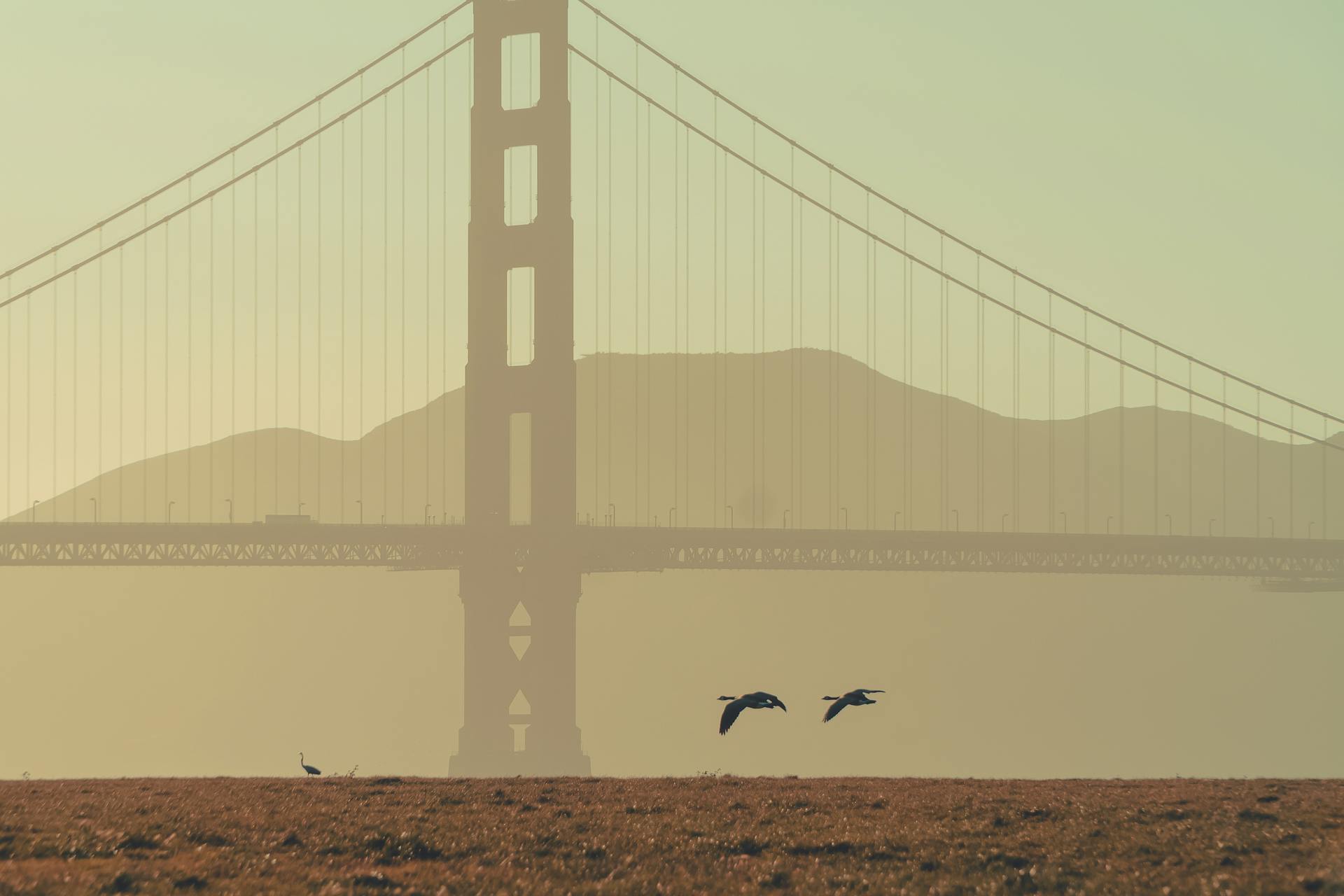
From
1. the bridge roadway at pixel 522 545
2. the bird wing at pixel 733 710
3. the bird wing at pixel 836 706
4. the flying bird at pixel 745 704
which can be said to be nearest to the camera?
the flying bird at pixel 745 704

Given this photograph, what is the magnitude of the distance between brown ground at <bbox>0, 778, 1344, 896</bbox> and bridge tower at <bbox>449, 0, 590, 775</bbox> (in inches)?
1944

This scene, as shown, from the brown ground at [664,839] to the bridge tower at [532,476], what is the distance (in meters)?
49.4

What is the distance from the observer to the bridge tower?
7619 centimetres

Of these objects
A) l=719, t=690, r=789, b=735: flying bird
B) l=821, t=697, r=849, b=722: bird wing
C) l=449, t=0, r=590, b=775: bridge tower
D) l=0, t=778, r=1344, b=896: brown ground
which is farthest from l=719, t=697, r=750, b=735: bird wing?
l=449, t=0, r=590, b=775: bridge tower

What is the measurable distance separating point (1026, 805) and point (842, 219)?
84648mm

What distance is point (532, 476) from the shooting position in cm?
7531

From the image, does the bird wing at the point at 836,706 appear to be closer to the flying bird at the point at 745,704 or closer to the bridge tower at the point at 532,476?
the flying bird at the point at 745,704

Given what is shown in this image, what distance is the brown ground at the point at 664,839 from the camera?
708 inches

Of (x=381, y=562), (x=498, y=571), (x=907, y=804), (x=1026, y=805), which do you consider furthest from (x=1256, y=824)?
(x=381, y=562)

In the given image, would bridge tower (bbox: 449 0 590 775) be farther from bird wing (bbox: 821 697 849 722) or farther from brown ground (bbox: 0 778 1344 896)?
bird wing (bbox: 821 697 849 722)

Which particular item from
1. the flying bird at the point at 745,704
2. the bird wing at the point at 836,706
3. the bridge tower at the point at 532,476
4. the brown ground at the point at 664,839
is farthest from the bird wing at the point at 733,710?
the bridge tower at the point at 532,476

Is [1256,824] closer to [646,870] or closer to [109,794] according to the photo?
[646,870]

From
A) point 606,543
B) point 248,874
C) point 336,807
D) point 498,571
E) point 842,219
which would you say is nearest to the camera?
point 248,874

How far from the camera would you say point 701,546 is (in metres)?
90.4
